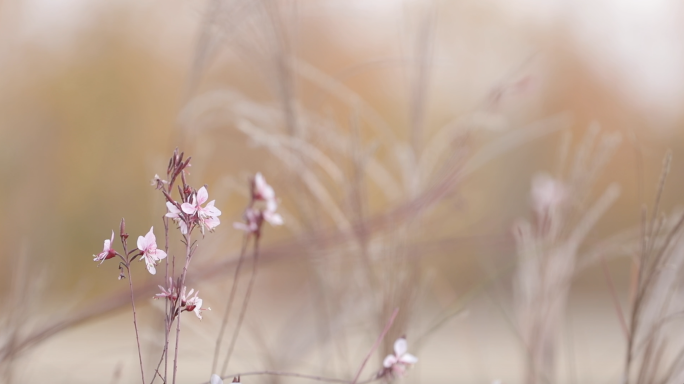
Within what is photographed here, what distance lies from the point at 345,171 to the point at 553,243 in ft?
1.14

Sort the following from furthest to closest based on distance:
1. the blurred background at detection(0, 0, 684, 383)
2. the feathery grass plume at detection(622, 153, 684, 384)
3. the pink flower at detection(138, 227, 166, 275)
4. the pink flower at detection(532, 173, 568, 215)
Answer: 1. the pink flower at detection(532, 173, 568, 215)
2. the blurred background at detection(0, 0, 684, 383)
3. the feathery grass plume at detection(622, 153, 684, 384)
4. the pink flower at detection(138, 227, 166, 275)

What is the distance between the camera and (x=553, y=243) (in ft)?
1.89

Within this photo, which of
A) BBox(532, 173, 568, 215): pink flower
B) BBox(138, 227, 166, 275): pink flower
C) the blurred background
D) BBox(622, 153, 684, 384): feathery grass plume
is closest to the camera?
BBox(138, 227, 166, 275): pink flower

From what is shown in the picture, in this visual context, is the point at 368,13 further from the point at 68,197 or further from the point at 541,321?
the point at 68,197

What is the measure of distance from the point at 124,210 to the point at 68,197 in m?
0.69

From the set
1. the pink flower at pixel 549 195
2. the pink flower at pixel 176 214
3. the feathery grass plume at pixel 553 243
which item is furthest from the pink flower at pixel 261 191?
the pink flower at pixel 549 195

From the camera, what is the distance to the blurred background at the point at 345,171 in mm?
581

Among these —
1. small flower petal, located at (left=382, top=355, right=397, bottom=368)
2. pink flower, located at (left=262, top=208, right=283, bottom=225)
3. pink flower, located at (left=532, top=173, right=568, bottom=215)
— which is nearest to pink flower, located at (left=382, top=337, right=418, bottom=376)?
small flower petal, located at (left=382, top=355, right=397, bottom=368)

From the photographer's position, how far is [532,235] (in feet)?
2.56

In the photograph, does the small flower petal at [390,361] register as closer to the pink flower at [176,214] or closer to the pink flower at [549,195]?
the pink flower at [176,214]

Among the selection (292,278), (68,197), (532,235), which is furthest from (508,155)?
(532,235)

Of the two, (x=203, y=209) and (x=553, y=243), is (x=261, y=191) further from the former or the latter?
(x=553, y=243)

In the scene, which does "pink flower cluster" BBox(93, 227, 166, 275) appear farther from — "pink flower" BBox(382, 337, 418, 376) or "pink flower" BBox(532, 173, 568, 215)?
"pink flower" BBox(532, 173, 568, 215)

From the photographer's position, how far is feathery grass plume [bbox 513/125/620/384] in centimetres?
60
